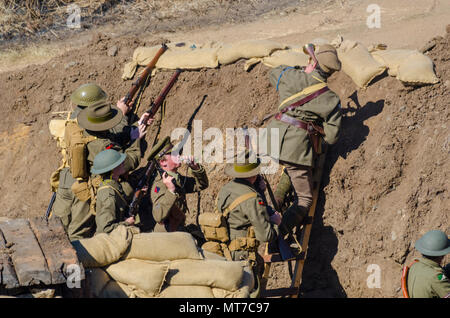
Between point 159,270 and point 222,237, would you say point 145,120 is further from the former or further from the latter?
point 159,270

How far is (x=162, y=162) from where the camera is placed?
6.86m

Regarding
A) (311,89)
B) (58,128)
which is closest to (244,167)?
(311,89)

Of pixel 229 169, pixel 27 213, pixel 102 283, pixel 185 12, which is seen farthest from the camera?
pixel 185 12

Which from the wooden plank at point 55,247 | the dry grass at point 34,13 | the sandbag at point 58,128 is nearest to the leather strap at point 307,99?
the wooden plank at point 55,247

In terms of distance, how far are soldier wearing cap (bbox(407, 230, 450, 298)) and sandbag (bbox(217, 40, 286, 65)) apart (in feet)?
12.1

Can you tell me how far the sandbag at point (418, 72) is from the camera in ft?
23.0

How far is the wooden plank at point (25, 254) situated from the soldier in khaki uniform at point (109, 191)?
1.28 metres

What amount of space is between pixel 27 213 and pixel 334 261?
4571 mm

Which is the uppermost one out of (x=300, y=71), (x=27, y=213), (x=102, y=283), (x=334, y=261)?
(x=300, y=71)

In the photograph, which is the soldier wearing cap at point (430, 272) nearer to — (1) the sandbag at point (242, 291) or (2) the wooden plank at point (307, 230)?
(1) the sandbag at point (242, 291)

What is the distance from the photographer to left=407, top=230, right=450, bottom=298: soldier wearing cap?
5320 mm

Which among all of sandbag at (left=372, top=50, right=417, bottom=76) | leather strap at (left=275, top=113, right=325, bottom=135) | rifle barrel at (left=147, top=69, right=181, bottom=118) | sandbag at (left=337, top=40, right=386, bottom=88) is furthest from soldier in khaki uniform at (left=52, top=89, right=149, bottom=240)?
sandbag at (left=372, top=50, right=417, bottom=76)

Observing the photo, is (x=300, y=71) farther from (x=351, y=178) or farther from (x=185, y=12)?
(x=185, y=12)

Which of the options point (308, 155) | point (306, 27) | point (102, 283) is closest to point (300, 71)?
point (308, 155)
